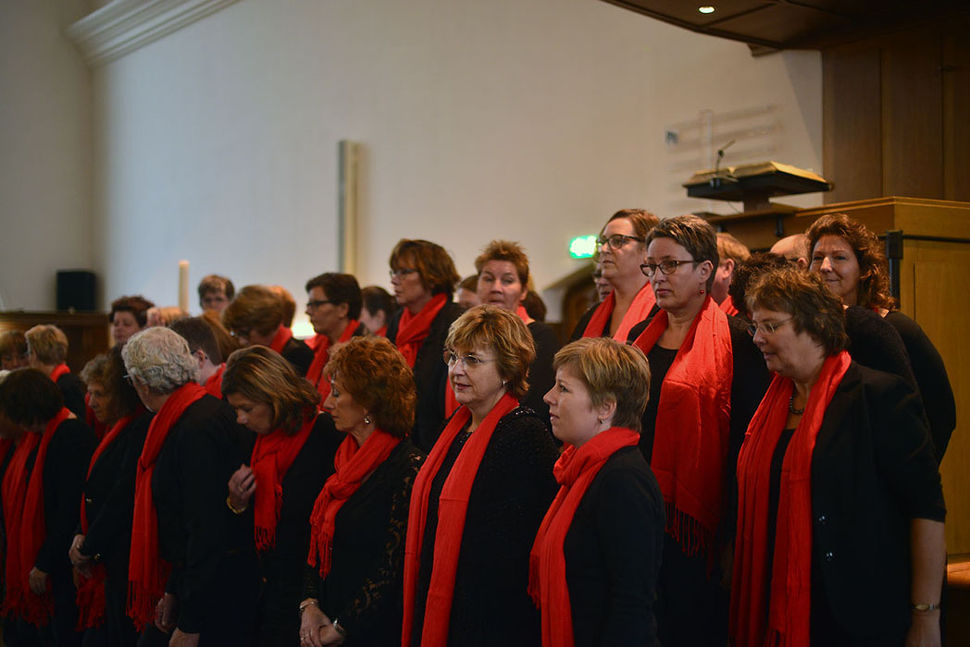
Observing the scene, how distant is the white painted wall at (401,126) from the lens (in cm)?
591

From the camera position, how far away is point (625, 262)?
2.71 m

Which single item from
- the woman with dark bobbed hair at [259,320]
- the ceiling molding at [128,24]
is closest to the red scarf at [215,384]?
the woman with dark bobbed hair at [259,320]

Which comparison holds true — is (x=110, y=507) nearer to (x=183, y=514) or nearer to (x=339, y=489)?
(x=183, y=514)

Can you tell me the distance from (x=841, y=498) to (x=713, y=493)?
13.6 inches

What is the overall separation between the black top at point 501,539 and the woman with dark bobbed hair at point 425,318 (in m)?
0.94

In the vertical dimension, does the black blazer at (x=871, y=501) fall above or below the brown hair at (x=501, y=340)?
below

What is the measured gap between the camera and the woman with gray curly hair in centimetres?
263

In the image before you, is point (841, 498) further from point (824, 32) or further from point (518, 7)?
point (518, 7)

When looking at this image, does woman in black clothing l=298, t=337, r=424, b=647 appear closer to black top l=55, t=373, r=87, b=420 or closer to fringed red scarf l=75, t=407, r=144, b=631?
fringed red scarf l=75, t=407, r=144, b=631

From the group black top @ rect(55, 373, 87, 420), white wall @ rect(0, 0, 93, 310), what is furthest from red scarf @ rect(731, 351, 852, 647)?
white wall @ rect(0, 0, 93, 310)

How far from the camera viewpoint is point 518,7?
268 inches

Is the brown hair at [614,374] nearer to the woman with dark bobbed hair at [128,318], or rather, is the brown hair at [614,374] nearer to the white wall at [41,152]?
the woman with dark bobbed hair at [128,318]

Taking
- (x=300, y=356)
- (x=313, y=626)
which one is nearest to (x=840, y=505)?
(x=313, y=626)

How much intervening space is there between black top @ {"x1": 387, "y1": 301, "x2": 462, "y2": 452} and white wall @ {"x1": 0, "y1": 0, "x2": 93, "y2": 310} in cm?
1007
